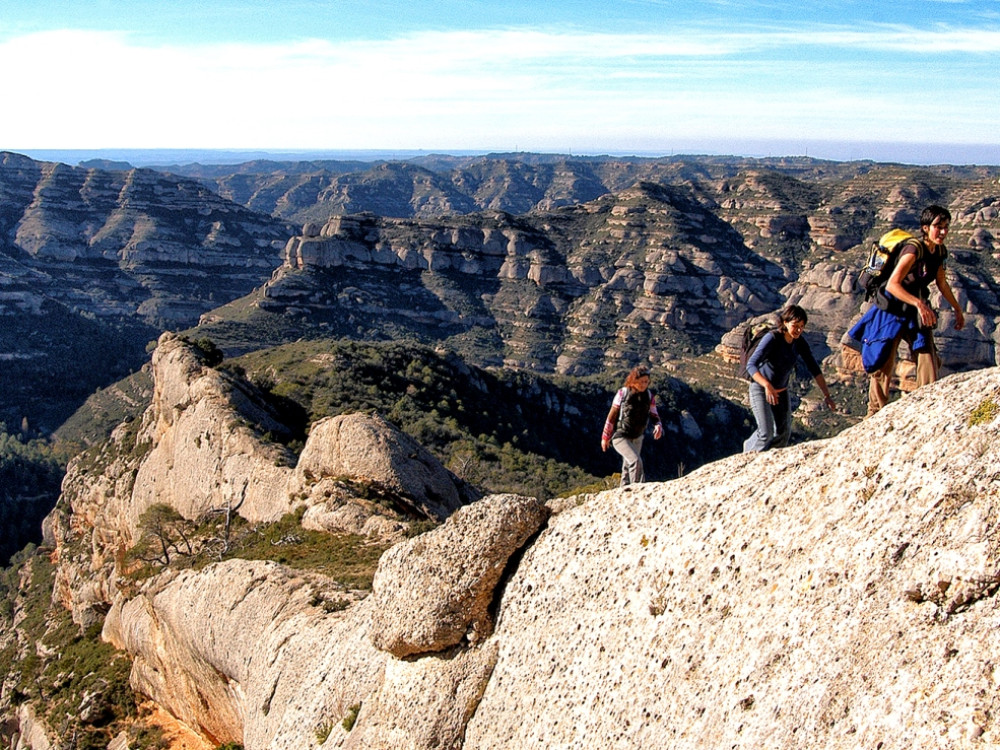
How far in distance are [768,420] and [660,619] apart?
120 inches

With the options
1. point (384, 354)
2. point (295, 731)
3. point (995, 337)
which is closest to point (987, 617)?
point (295, 731)

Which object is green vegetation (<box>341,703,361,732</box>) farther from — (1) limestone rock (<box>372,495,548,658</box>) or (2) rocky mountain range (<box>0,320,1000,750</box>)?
(1) limestone rock (<box>372,495,548,658</box>)

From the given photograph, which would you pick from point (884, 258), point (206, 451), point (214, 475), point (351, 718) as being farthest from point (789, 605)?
point (206, 451)

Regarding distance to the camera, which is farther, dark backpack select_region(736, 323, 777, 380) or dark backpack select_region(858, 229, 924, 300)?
dark backpack select_region(736, 323, 777, 380)

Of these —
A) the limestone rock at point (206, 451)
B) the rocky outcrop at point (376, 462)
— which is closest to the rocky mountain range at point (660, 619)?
the rocky outcrop at point (376, 462)

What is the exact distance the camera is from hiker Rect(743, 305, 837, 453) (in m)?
9.14

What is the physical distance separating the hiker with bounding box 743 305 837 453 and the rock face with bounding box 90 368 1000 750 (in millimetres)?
1008

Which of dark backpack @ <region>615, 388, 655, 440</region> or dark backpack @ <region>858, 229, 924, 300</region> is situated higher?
dark backpack @ <region>858, 229, 924, 300</region>

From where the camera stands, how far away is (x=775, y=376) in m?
9.19

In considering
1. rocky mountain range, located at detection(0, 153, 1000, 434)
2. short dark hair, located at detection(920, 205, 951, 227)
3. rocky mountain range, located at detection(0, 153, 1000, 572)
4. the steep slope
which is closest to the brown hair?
short dark hair, located at detection(920, 205, 951, 227)

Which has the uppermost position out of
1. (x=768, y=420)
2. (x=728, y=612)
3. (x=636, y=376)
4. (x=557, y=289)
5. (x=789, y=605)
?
(x=636, y=376)

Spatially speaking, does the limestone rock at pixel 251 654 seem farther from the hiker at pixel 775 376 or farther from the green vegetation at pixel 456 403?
the green vegetation at pixel 456 403

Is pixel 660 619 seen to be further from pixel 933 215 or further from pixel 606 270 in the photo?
pixel 606 270

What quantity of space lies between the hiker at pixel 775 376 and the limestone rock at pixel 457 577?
325 centimetres
